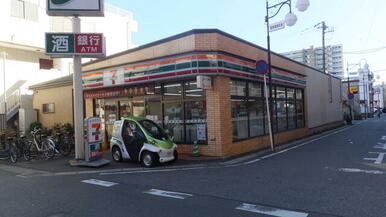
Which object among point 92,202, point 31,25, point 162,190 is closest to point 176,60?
point 162,190

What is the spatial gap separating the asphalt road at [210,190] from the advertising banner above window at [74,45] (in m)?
4.48

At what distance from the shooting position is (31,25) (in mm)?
22375

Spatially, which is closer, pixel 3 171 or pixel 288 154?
pixel 3 171

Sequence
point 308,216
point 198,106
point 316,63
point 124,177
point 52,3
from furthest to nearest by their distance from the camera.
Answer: point 316,63 < point 198,106 < point 52,3 < point 124,177 < point 308,216

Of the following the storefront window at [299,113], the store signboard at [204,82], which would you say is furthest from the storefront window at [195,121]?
the storefront window at [299,113]

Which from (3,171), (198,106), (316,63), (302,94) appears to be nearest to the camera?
(3,171)

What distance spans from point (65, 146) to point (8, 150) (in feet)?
7.71

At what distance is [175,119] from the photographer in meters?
→ 12.0

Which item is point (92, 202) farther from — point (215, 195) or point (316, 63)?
point (316, 63)

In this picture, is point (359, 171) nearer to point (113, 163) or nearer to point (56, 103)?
point (113, 163)

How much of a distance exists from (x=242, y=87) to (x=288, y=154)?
11.7 ft

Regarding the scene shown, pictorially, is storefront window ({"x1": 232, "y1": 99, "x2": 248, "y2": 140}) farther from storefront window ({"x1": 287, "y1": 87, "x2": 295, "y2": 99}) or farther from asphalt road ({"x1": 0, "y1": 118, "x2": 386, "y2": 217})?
storefront window ({"x1": 287, "y1": 87, "x2": 295, "y2": 99})

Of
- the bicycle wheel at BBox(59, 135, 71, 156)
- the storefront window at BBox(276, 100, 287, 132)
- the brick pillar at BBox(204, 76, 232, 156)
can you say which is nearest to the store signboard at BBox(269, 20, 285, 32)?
the brick pillar at BBox(204, 76, 232, 156)

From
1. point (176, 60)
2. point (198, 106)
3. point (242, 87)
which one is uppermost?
point (176, 60)
